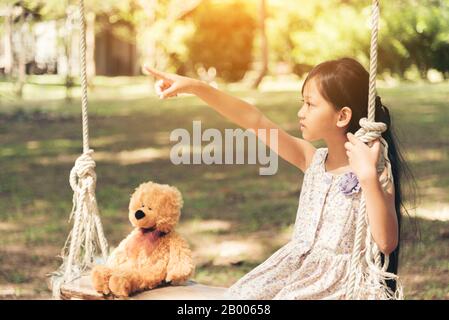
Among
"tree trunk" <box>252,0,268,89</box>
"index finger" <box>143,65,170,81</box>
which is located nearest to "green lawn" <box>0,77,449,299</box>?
"index finger" <box>143,65,170,81</box>

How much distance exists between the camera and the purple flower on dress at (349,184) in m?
1.92

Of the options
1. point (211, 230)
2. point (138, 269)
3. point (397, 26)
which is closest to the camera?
point (138, 269)

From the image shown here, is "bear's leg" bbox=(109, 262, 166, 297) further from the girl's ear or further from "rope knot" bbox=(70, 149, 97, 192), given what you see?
the girl's ear

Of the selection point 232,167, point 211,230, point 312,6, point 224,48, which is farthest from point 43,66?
point 211,230

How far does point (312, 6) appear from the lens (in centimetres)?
1362

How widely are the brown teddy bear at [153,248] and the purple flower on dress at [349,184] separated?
0.42 m

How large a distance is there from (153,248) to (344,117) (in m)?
0.58

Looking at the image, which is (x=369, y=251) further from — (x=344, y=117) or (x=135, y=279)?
(x=135, y=279)

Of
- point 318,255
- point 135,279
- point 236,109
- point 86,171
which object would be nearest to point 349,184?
point 318,255

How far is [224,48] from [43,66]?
3.43 m

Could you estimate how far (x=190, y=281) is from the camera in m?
2.04

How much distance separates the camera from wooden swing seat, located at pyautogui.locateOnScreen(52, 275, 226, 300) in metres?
1.90

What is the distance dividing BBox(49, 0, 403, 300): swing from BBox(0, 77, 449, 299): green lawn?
48 centimetres
